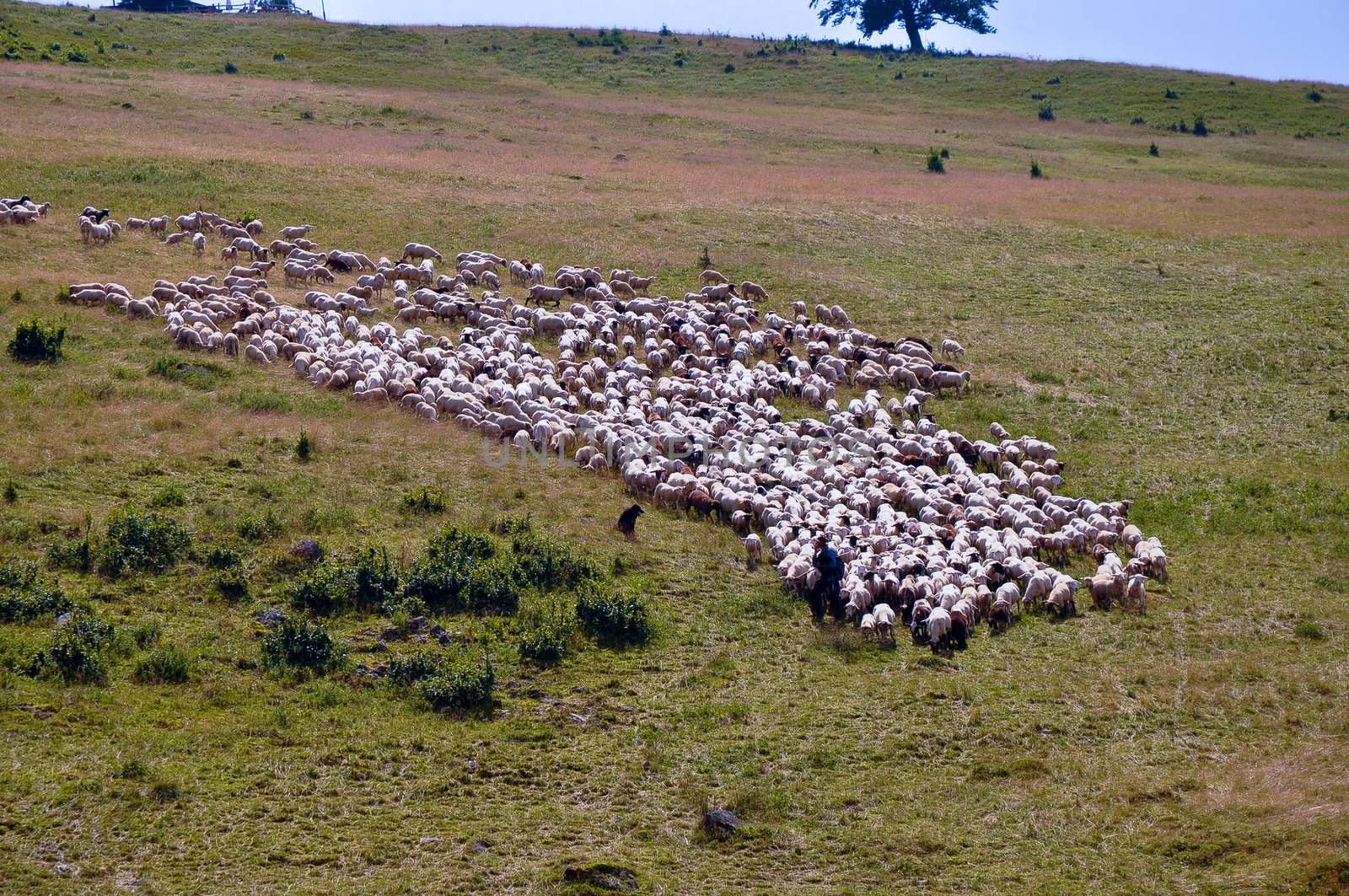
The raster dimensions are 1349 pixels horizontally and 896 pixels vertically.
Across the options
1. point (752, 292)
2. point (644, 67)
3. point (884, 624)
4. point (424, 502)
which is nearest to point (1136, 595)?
point (884, 624)

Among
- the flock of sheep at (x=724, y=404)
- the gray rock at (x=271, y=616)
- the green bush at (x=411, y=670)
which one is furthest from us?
the flock of sheep at (x=724, y=404)

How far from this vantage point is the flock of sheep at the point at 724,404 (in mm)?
17891

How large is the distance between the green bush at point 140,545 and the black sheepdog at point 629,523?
6.24m

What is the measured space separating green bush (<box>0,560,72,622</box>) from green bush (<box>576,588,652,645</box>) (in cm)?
616

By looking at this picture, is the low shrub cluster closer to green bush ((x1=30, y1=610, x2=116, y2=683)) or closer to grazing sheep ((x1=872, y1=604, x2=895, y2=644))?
green bush ((x1=30, y1=610, x2=116, y2=683))

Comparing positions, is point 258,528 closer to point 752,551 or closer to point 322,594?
point 322,594

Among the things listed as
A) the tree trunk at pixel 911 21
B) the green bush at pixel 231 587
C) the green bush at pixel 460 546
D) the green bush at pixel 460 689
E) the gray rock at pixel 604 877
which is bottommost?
the gray rock at pixel 604 877

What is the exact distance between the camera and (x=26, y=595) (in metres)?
14.1

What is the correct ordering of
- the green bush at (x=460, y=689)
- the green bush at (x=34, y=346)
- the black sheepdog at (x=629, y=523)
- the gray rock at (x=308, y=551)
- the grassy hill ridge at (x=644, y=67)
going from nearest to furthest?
the green bush at (x=460, y=689) → the gray rock at (x=308, y=551) → the black sheepdog at (x=629, y=523) → the green bush at (x=34, y=346) → the grassy hill ridge at (x=644, y=67)

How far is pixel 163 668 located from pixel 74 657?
899 mm

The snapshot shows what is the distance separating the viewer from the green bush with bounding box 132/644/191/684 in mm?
13234

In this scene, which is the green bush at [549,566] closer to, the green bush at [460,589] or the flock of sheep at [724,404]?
the green bush at [460,589]

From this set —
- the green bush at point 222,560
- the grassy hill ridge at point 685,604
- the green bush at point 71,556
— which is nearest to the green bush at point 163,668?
the grassy hill ridge at point 685,604

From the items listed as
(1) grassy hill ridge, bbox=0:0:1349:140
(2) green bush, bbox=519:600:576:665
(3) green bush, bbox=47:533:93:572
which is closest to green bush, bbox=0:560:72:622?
(3) green bush, bbox=47:533:93:572
